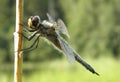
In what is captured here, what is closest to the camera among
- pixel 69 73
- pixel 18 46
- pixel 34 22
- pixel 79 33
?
pixel 18 46

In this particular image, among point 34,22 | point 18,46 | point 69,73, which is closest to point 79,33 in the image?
point 69,73

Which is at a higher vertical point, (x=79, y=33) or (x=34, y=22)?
(x=79, y=33)

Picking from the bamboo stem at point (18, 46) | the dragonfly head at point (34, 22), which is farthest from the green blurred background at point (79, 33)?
the bamboo stem at point (18, 46)

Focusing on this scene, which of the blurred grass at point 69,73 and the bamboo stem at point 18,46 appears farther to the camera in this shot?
the blurred grass at point 69,73

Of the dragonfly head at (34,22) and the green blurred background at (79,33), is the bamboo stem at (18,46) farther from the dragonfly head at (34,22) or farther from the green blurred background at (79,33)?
the green blurred background at (79,33)

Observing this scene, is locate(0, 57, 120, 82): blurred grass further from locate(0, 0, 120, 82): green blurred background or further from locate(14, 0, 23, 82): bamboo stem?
locate(14, 0, 23, 82): bamboo stem

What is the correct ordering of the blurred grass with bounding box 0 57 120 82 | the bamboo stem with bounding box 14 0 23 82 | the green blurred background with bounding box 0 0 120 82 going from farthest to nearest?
1. the green blurred background with bounding box 0 0 120 82
2. the blurred grass with bounding box 0 57 120 82
3. the bamboo stem with bounding box 14 0 23 82

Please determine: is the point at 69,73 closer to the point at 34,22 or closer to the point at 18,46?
the point at 34,22

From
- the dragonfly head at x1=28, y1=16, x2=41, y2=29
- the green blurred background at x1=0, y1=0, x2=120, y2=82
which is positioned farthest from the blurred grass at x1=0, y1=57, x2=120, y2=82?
the dragonfly head at x1=28, y1=16, x2=41, y2=29

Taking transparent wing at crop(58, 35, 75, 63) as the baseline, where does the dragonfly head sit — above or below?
above
